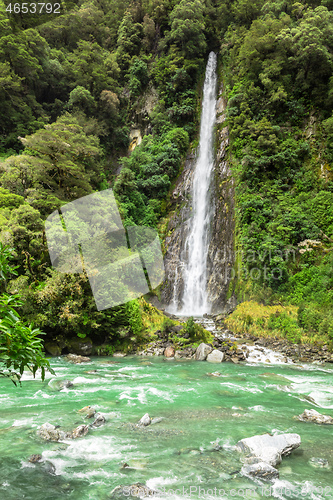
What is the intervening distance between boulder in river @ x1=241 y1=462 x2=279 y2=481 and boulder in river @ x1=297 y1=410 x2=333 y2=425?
2.37 m

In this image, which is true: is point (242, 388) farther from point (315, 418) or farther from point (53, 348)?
point (53, 348)

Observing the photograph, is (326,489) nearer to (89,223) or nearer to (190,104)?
(89,223)

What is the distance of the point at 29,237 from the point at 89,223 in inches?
128

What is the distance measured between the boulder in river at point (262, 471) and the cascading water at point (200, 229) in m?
15.0

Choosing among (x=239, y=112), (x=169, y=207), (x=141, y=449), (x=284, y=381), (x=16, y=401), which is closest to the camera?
(x=141, y=449)

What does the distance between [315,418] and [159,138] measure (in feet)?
81.6

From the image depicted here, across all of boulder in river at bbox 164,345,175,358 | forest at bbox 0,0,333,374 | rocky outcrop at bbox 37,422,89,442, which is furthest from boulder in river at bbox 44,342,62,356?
rocky outcrop at bbox 37,422,89,442

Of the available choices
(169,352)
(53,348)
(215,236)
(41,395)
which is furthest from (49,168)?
(41,395)

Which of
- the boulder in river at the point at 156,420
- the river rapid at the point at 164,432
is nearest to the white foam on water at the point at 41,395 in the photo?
the river rapid at the point at 164,432

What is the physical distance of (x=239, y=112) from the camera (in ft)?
71.4

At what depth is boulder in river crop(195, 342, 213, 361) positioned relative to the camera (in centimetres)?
1162

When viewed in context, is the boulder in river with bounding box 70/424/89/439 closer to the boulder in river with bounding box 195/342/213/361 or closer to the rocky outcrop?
the rocky outcrop

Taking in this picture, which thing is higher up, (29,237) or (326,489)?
A: (29,237)

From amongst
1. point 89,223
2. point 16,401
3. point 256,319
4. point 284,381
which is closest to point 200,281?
point 256,319
